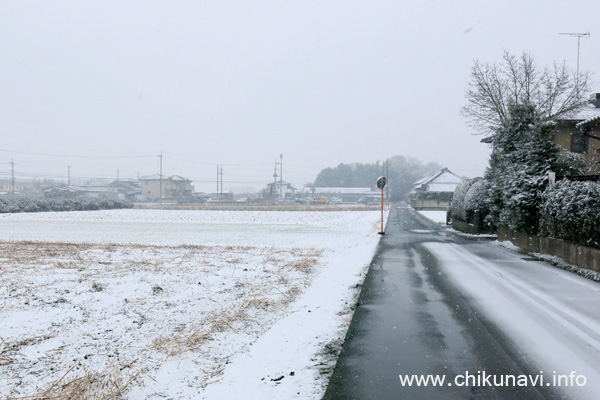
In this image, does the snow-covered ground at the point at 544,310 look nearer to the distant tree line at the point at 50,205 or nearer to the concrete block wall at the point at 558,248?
the concrete block wall at the point at 558,248

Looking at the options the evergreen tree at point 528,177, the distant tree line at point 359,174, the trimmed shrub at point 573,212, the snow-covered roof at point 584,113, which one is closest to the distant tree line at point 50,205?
the evergreen tree at point 528,177

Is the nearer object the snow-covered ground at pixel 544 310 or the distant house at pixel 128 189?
the snow-covered ground at pixel 544 310


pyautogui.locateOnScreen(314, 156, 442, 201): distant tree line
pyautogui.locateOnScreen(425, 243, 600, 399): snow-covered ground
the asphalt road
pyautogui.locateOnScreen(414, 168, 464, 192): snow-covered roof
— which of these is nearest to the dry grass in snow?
the asphalt road

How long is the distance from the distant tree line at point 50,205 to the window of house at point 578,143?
53502 mm

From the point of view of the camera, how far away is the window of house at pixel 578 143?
89.8 feet

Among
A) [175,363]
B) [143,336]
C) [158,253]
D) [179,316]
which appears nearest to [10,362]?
[143,336]

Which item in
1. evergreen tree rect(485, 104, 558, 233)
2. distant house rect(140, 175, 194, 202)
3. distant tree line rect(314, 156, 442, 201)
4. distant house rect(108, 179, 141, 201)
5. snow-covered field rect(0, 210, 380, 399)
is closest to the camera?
snow-covered field rect(0, 210, 380, 399)

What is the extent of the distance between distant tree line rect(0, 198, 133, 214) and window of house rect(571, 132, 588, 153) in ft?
176

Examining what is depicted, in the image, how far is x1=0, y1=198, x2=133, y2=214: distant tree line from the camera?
45.4 meters

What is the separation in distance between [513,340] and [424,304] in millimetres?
1786

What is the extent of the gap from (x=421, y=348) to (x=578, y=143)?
30.2 meters

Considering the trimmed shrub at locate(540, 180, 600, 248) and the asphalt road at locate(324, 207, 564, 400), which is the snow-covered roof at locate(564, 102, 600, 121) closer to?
the trimmed shrub at locate(540, 180, 600, 248)

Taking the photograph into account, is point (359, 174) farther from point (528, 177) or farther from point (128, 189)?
point (528, 177)

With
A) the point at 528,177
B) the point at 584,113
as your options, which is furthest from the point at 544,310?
the point at 584,113
